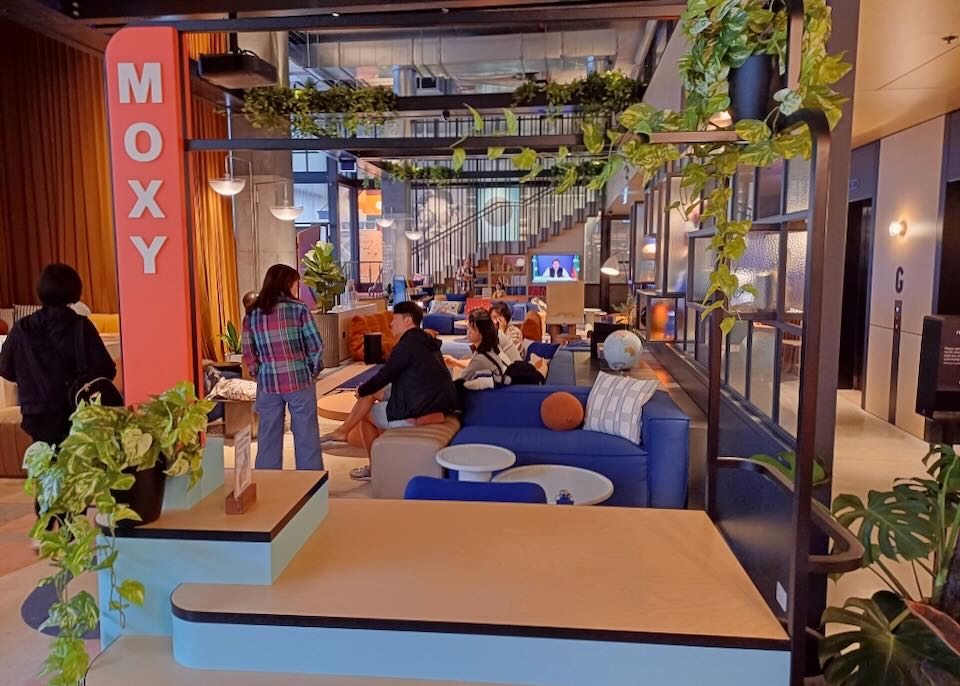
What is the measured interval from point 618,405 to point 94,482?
3.32 meters

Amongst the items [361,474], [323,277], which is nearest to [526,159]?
[361,474]

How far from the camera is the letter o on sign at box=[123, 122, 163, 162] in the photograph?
3.29 m

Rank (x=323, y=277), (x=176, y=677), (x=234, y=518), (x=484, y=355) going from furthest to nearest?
(x=323, y=277) → (x=484, y=355) → (x=234, y=518) → (x=176, y=677)

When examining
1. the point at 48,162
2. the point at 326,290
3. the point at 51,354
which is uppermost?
the point at 48,162

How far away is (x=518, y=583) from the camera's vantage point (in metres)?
1.53

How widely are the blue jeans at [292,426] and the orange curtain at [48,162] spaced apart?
425 centimetres

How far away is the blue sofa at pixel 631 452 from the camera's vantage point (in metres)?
4.02

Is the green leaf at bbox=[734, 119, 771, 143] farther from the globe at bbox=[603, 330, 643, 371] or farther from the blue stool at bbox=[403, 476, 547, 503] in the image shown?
the globe at bbox=[603, 330, 643, 371]

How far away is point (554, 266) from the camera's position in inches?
637

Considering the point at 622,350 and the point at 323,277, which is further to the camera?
the point at 323,277

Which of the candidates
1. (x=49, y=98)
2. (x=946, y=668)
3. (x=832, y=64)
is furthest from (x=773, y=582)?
(x=49, y=98)

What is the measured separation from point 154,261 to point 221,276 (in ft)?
21.9

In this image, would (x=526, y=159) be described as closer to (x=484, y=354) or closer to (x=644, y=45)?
(x=484, y=354)

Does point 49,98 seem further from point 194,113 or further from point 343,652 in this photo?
Result: point 343,652
